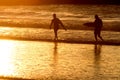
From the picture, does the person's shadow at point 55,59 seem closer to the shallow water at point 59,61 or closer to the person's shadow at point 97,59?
the shallow water at point 59,61

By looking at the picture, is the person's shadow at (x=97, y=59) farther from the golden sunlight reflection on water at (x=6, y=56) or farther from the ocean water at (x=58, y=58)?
the golden sunlight reflection on water at (x=6, y=56)

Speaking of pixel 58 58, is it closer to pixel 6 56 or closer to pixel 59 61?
pixel 59 61

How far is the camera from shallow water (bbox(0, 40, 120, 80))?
46.1 feet

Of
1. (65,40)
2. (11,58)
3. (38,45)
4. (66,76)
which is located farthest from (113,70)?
(65,40)

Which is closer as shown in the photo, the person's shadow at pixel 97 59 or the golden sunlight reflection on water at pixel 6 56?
the person's shadow at pixel 97 59

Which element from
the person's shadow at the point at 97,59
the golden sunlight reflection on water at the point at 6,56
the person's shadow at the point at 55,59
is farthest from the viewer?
the golden sunlight reflection on water at the point at 6,56

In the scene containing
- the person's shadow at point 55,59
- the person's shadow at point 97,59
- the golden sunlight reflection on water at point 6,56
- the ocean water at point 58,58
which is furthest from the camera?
the golden sunlight reflection on water at point 6,56

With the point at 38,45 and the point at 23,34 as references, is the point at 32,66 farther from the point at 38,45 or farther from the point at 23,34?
the point at 23,34

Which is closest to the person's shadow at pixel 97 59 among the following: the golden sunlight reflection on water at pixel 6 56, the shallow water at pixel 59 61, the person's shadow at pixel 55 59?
the shallow water at pixel 59 61

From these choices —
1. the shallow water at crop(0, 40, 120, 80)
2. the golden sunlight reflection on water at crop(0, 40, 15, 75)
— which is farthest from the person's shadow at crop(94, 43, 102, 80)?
the golden sunlight reflection on water at crop(0, 40, 15, 75)

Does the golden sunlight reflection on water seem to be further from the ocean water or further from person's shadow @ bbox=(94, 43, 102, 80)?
person's shadow @ bbox=(94, 43, 102, 80)

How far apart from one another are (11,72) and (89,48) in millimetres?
7176

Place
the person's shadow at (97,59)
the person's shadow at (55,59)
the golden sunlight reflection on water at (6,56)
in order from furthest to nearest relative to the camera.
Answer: the golden sunlight reflection on water at (6,56) → the person's shadow at (55,59) → the person's shadow at (97,59)

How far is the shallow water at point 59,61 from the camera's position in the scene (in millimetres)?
14047
